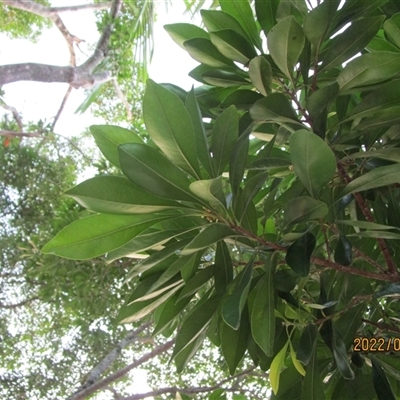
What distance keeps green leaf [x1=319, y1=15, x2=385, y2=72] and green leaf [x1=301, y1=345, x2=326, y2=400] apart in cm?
54

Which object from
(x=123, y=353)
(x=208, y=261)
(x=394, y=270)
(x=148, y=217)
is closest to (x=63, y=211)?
(x=123, y=353)

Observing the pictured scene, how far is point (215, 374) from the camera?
339 cm

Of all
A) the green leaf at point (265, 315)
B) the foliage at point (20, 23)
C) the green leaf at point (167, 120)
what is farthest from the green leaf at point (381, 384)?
the foliage at point (20, 23)

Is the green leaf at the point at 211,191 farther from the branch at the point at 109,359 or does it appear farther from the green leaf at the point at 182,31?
the branch at the point at 109,359

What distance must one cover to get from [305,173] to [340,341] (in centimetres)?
33

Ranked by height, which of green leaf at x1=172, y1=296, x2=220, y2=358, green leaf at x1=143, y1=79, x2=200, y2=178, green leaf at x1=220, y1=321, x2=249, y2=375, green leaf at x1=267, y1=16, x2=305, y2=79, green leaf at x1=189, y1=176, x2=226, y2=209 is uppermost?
green leaf at x1=267, y1=16, x2=305, y2=79

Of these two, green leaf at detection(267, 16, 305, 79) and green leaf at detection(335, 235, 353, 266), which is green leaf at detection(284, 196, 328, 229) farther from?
green leaf at detection(267, 16, 305, 79)

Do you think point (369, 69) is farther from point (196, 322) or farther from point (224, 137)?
point (196, 322)

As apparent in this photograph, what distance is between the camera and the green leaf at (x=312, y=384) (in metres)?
0.89

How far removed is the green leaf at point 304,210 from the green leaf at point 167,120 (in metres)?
0.19

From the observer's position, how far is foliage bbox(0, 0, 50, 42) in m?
6.79

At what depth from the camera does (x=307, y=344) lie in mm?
901
